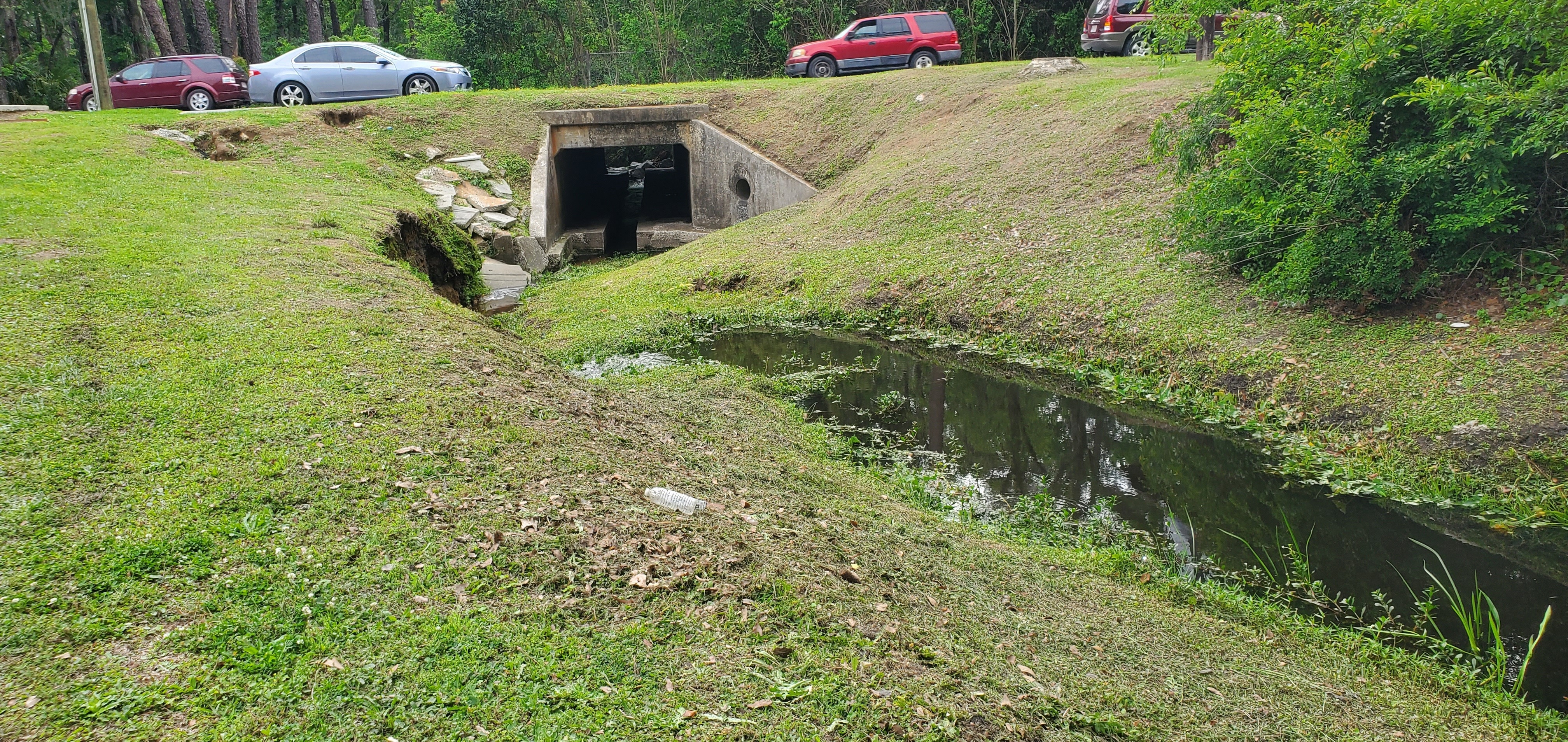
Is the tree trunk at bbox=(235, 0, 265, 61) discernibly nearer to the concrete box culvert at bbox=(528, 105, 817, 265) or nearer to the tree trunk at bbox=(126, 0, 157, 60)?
the tree trunk at bbox=(126, 0, 157, 60)

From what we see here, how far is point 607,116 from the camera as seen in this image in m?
19.4

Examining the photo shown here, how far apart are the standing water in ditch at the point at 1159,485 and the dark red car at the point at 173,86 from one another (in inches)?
637

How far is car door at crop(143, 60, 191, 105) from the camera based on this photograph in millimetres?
19578

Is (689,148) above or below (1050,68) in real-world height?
below

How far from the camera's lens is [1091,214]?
11344 millimetres

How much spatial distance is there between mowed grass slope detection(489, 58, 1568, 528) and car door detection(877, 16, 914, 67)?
318 cm

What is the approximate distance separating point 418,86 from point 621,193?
6.61 meters

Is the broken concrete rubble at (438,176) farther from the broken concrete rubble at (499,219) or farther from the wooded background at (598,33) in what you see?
the wooded background at (598,33)

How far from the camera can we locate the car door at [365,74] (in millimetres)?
19734

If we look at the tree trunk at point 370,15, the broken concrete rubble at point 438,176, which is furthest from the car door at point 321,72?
the tree trunk at point 370,15

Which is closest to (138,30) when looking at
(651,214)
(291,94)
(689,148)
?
(291,94)

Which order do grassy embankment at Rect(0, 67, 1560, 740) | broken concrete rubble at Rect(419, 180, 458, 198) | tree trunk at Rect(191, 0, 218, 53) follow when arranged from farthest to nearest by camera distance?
1. tree trunk at Rect(191, 0, 218, 53)
2. broken concrete rubble at Rect(419, 180, 458, 198)
3. grassy embankment at Rect(0, 67, 1560, 740)

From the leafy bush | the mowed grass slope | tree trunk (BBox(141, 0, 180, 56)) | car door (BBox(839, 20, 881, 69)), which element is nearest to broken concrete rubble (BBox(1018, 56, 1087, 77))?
the mowed grass slope

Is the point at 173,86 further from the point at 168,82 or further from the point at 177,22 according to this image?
the point at 177,22
